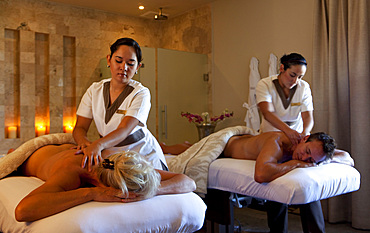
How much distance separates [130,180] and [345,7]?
278 cm

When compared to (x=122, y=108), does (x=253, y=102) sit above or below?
above

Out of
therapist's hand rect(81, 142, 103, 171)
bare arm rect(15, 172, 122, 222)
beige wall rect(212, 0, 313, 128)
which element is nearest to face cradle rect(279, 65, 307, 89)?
beige wall rect(212, 0, 313, 128)

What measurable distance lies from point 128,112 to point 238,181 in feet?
2.74

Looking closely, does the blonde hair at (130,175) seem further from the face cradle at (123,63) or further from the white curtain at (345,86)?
the white curtain at (345,86)

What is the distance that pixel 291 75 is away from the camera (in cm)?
277

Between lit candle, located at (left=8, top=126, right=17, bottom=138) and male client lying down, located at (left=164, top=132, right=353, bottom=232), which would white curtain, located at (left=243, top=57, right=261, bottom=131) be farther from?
lit candle, located at (left=8, top=126, right=17, bottom=138)

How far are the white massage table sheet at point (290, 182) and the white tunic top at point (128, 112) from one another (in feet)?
1.67

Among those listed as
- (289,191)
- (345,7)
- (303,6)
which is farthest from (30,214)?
(303,6)

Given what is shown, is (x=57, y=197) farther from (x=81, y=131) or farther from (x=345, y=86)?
(x=345, y=86)

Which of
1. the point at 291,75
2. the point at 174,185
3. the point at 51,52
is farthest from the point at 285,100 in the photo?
the point at 51,52

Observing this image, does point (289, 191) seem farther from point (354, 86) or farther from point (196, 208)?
point (354, 86)

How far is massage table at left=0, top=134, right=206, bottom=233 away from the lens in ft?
4.30

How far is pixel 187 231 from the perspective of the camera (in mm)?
1566

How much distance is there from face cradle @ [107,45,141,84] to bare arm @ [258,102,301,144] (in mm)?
1116
